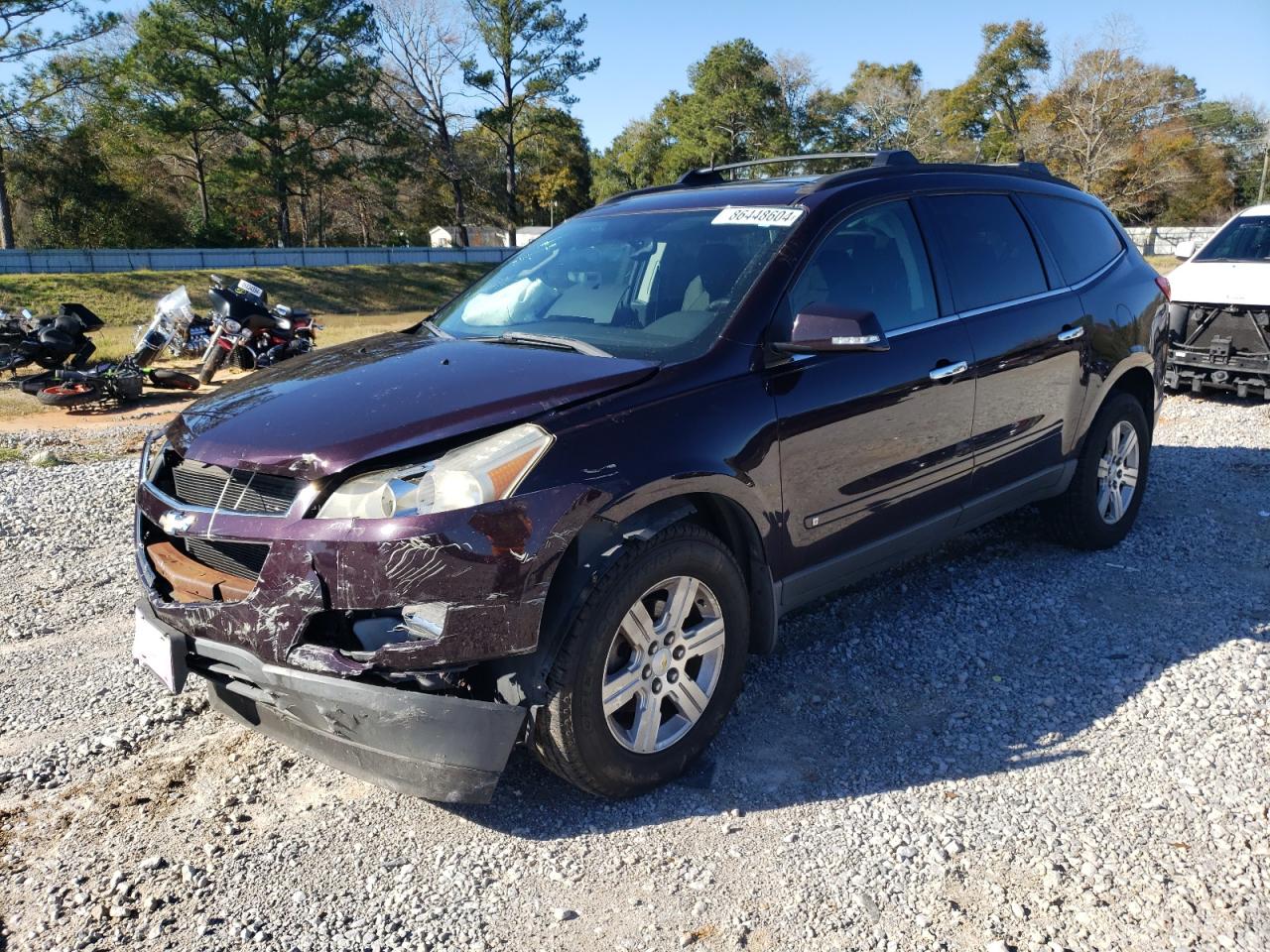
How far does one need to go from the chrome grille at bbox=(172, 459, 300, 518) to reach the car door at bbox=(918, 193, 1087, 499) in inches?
113

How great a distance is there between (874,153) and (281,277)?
2971cm

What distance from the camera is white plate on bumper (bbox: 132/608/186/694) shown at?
286 cm

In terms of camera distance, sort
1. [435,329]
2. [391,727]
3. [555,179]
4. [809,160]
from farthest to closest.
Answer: [555,179] → [809,160] → [435,329] → [391,727]

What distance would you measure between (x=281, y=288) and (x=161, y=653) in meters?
29.5

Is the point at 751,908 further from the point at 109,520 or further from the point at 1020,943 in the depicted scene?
the point at 109,520

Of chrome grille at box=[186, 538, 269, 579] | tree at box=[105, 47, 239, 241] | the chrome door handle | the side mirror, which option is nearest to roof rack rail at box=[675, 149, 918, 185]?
the chrome door handle

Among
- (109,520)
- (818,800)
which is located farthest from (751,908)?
(109,520)

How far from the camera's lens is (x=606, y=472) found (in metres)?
2.79

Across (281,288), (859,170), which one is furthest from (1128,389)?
(281,288)

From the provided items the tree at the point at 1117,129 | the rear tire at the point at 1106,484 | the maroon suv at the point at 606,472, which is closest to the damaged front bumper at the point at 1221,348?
the rear tire at the point at 1106,484

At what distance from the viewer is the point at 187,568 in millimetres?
2979

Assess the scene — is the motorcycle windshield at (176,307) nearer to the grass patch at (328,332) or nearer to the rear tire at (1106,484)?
the grass patch at (328,332)

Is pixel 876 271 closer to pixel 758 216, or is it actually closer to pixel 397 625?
pixel 758 216

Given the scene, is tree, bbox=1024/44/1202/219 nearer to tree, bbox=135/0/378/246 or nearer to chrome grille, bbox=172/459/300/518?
tree, bbox=135/0/378/246
